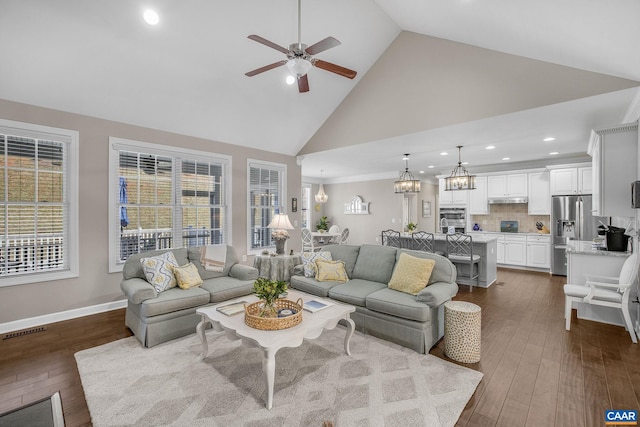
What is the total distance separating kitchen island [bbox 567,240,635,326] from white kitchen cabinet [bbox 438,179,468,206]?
398cm

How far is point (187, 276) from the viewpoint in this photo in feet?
11.9

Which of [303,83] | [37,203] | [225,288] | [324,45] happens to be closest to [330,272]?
[225,288]

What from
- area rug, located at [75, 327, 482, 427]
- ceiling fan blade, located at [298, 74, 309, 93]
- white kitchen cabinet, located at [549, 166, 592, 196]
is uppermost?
ceiling fan blade, located at [298, 74, 309, 93]

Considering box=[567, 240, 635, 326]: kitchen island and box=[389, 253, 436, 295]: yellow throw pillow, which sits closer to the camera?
box=[389, 253, 436, 295]: yellow throw pillow

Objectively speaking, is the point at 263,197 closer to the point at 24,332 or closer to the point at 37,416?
the point at 24,332

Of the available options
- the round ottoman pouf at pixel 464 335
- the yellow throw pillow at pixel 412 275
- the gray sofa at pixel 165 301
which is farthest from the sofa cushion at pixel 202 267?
the round ottoman pouf at pixel 464 335

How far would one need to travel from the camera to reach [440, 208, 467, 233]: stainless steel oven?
8.11 metres

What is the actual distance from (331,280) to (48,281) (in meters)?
3.62

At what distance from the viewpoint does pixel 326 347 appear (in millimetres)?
3025

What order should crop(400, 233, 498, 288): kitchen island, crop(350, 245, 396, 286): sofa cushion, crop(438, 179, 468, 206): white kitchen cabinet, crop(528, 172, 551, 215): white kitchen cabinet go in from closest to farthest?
crop(350, 245, 396, 286): sofa cushion < crop(400, 233, 498, 288): kitchen island < crop(528, 172, 551, 215): white kitchen cabinet < crop(438, 179, 468, 206): white kitchen cabinet

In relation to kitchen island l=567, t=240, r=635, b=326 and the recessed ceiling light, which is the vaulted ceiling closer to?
the recessed ceiling light

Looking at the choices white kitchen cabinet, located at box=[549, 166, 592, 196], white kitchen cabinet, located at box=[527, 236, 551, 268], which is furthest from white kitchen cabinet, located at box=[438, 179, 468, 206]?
white kitchen cabinet, located at box=[549, 166, 592, 196]

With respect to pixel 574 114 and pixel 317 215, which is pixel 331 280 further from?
pixel 317 215

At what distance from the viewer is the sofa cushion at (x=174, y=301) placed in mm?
3037
